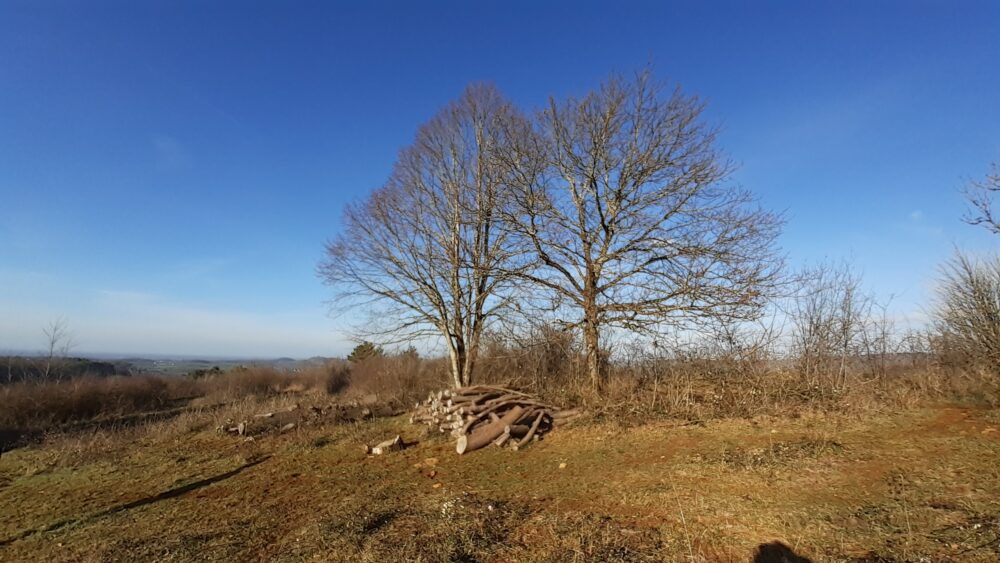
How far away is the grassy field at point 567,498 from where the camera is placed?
14.1ft

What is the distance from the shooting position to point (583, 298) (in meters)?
11.2

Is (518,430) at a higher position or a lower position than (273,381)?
higher

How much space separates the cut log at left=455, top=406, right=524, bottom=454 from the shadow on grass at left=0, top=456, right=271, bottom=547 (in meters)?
4.05

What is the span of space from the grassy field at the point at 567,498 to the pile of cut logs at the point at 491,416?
0.42 meters

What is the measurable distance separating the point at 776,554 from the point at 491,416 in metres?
6.60

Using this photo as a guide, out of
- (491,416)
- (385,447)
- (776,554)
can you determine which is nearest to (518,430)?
(491,416)

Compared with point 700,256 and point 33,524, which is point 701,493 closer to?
point 700,256

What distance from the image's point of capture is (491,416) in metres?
10.1

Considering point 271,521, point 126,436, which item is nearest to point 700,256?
point 271,521

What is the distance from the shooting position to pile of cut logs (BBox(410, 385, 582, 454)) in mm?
9289

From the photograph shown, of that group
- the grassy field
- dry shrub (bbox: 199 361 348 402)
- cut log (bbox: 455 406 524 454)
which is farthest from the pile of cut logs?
dry shrub (bbox: 199 361 348 402)

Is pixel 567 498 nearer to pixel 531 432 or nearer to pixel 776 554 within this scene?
pixel 776 554

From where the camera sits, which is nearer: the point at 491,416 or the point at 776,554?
the point at 776,554

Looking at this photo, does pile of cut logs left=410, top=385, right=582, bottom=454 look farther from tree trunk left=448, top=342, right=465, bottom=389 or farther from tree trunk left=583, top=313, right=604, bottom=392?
tree trunk left=448, top=342, right=465, bottom=389
